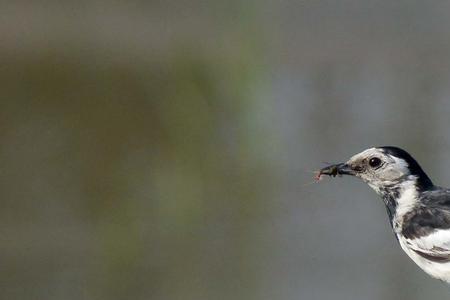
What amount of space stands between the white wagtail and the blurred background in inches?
111

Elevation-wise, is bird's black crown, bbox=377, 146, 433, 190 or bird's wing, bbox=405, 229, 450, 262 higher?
bird's black crown, bbox=377, 146, 433, 190

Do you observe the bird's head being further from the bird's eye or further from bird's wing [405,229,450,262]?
bird's wing [405,229,450,262]

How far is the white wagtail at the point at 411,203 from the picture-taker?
715cm

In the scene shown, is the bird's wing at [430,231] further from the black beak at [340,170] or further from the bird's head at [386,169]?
the black beak at [340,170]

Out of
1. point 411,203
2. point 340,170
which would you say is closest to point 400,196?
point 411,203

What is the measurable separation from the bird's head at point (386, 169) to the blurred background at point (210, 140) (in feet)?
9.19

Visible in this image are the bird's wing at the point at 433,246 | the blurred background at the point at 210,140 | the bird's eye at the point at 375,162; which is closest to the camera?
the bird's wing at the point at 433,246

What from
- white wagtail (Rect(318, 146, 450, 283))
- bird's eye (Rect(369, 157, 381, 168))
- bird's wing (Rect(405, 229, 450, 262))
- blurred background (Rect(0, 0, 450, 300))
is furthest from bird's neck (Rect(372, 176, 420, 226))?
blurred background (Rect(0, 0, 450, 300))

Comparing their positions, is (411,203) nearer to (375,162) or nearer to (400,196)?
(400,196)

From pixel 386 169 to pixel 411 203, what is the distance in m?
0.23

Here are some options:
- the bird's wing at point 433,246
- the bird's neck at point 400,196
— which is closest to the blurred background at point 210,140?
the bird's neck at point 400,196

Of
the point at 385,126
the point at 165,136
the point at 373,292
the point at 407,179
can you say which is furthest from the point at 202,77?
the point at 407,179

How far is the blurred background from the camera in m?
11.0

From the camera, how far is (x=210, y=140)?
1159 cm
